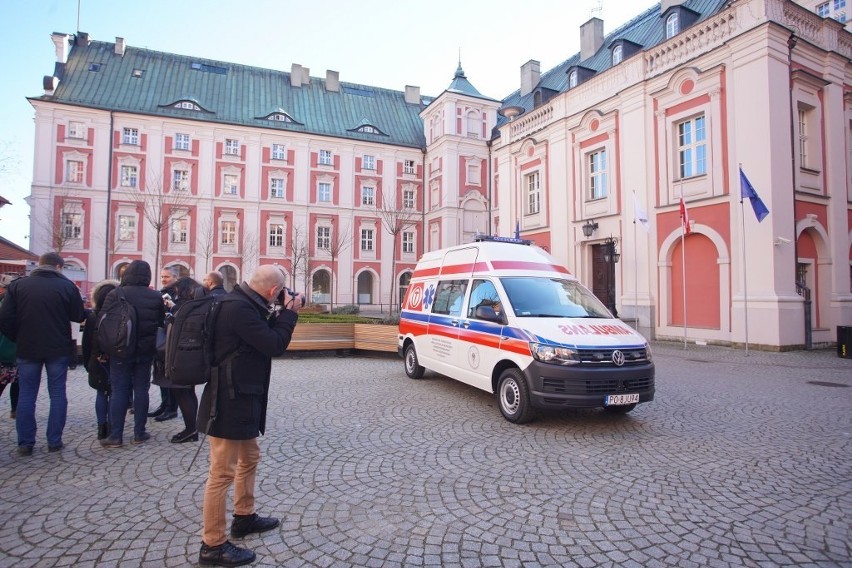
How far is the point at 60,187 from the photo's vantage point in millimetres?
34281

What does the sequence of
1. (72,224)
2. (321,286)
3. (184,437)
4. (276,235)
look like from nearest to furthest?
1. (184,437)
2. (72,224)
3. (276,235)
4. (321,286)

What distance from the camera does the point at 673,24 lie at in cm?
2019

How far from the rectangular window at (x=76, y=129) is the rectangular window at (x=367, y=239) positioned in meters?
22.1

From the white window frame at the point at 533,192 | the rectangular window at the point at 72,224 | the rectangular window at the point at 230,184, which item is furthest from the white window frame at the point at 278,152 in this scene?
the white window frame at the point at 533,192

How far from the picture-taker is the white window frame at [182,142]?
37.6 meters

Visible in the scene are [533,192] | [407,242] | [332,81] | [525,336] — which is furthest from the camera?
[332,81]

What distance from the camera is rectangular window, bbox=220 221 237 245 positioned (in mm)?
38375

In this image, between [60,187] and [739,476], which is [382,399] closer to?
[739,476]

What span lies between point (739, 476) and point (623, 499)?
1.38 metres

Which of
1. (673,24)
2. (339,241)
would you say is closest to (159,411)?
(673,24)

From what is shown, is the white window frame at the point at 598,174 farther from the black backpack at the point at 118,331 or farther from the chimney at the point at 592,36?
the black backpack at the point at 118,331

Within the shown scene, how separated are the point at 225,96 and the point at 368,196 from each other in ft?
49.0

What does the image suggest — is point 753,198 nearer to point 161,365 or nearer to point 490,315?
point 490,315

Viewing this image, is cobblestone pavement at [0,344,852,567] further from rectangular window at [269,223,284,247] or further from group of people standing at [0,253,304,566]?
rectangular window at [269,223,284,247]
